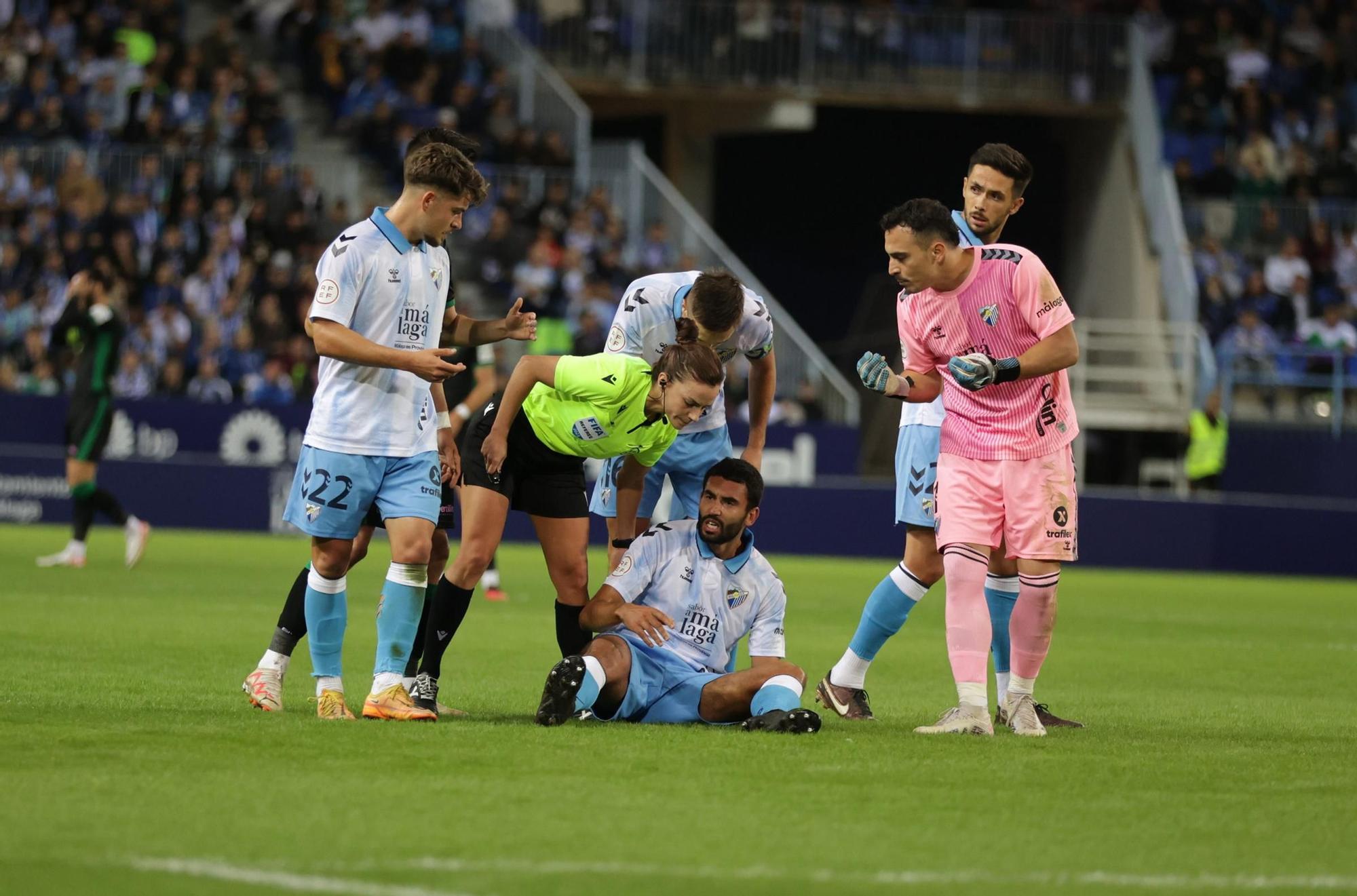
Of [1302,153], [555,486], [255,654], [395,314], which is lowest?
[255,654]

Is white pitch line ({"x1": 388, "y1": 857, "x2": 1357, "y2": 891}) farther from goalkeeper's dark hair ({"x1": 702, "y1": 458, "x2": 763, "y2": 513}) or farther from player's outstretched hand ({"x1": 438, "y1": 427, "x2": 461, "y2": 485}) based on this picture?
player's outstretched hand ({"x1": 438, "y1": 427, "x2": 461, "y2": 485})

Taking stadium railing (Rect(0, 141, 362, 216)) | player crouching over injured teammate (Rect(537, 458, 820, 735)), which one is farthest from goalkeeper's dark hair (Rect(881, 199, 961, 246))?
stadium railing (Rect(0, 141, 362, 216))

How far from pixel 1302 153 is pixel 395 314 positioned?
89.9ft

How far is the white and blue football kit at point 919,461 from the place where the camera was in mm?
8641

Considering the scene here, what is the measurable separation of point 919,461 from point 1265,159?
2483 centimetres

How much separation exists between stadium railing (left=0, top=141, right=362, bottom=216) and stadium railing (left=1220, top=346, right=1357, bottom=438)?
13.4m

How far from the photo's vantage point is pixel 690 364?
757cm

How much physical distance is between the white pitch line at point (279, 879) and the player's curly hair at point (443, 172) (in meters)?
3.29

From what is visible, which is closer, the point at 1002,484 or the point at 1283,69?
the point at 1002,484

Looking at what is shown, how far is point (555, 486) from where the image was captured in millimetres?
8164

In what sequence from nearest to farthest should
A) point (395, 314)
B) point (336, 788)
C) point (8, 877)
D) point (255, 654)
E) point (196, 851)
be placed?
point (8, 877) < point (196, 851) < point (336, 788) < point (395, 314) < point (255, 654)

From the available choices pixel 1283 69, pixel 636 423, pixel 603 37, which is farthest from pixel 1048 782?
pixel 1283 69

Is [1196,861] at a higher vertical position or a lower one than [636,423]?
lower

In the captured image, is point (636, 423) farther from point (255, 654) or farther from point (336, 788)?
point (255, 654)
